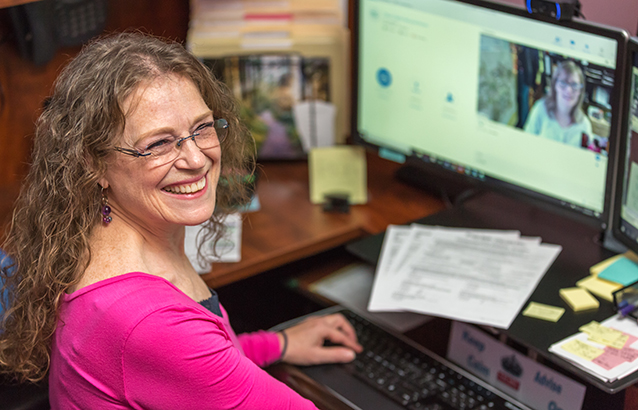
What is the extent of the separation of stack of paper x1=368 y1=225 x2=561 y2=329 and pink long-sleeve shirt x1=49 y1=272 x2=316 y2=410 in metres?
0.41

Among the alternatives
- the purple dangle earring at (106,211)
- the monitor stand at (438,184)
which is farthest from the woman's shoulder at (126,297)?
the monitor stand at (438,184)

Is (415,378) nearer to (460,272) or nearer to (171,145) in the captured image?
(460,272)

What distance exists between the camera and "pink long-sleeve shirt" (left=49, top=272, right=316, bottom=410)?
3.15 feet

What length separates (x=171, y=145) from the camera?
3.34 feet

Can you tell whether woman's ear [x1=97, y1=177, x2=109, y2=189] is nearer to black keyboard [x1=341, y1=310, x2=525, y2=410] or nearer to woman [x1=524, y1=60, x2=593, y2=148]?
black keyboard [x1=341, y1=310, x2=525, y2=410]

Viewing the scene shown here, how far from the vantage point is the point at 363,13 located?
5.34 feet

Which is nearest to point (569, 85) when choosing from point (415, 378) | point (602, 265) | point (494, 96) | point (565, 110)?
point (565, 110)

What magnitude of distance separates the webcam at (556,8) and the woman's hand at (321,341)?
2.28ft

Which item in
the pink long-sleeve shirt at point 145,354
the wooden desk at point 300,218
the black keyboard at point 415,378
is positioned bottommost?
the black keyboard at point 415,378

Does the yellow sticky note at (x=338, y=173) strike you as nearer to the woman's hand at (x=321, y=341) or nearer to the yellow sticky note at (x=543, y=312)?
the woman's hand at (x=321, y=341)

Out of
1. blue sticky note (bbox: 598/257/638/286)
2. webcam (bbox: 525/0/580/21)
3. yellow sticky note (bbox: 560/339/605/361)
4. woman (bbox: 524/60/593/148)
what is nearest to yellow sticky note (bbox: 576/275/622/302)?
blue sticky note (bbox: 598/257/638/286)

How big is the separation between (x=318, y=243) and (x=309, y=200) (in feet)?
0.62

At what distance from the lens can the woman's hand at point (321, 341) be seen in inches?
53.7

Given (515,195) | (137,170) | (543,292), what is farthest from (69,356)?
(515,195)
